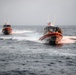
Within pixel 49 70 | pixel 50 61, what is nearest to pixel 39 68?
pixel 49 70

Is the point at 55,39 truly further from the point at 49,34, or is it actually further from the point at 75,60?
the point at 75,60

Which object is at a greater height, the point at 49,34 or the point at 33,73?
the point at 49,34

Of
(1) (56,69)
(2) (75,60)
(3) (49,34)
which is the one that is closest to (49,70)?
(1) (56,69)

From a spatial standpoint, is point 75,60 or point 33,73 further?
point 75,60

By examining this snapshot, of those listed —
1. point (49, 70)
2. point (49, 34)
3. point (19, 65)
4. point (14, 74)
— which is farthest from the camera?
point (49, 34)

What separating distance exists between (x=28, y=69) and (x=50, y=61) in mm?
5339

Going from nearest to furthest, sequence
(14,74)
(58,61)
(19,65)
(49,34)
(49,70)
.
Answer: (14,74), (49,70), (19,65), (58,61), (49,34)

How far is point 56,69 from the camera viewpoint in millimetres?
22516

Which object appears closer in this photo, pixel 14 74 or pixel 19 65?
pixel 14 74

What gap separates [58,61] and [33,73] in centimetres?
681

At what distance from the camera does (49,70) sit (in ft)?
72.5

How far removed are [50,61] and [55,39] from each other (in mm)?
17428

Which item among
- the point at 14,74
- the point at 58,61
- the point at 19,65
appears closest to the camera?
the point at 14,74

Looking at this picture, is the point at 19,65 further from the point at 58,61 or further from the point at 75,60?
the point at 75,60
